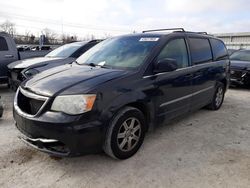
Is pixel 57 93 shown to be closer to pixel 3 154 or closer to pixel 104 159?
pixel 104 159

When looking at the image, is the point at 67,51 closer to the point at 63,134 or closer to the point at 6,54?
the point at 6,54

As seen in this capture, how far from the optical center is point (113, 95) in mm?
3059

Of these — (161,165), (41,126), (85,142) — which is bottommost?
(161,165)

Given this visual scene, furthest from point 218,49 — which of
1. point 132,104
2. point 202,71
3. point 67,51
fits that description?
point 67,51

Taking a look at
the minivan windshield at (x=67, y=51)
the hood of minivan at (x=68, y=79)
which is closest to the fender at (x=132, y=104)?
the hood of minivan at (x=68, y=79)

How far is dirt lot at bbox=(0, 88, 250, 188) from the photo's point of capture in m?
2.90

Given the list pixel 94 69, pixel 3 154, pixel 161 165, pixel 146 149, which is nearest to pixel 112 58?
pixel 94 69

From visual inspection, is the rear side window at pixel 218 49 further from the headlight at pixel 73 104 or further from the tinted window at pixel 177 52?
the headlight at pixel 73 104

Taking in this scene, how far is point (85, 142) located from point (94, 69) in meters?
1.17

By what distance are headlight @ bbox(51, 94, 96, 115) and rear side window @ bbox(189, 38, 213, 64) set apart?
243 cm

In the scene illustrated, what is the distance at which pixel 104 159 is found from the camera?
3400mm

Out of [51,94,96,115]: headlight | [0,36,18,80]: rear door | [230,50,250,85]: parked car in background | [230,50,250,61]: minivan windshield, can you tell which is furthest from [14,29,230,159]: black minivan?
[230,50,250,61]: minivan windshield

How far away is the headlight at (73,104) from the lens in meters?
2.84

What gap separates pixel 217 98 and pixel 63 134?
411 cm
